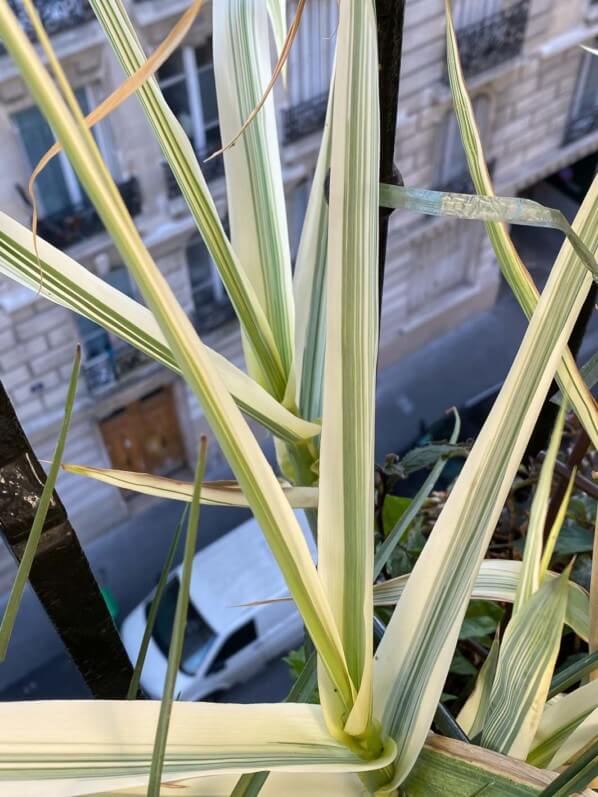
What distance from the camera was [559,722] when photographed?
282mm

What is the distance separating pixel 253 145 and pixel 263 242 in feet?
0.14

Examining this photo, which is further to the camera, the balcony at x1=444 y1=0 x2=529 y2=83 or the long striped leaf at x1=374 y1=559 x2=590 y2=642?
the balcony at x1=444 y1=0 x2=529 y2=83

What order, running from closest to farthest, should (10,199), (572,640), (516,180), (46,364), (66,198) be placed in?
(572,640), (10,199), (66,198), (46,364), (516,180)

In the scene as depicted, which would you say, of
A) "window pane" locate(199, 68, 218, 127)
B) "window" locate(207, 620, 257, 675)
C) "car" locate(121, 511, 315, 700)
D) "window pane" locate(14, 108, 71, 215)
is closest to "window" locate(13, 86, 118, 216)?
"window pane" locate(14, 108, 71, 215)

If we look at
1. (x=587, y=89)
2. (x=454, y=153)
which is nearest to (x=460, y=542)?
(x=454, y=153)

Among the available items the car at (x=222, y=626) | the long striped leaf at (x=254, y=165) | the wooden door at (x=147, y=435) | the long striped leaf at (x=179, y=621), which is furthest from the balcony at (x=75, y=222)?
the long striped leaf at (x=179, y=621)

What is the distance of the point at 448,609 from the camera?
24 cm

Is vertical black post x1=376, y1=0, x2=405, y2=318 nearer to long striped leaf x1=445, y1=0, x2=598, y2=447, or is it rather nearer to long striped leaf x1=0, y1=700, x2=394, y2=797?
long striped leaf x1=445, y1=0, x2=598, y2=447

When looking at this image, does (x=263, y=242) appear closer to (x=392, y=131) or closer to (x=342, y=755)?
(x=392, y=131)

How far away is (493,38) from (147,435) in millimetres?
1571

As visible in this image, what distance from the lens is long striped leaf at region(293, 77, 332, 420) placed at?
352 mm

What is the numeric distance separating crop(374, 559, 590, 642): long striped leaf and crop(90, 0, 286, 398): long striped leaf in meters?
0.10

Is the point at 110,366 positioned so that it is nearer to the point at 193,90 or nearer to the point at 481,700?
the point at 193,90

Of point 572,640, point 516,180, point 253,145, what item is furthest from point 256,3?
point 516,180
